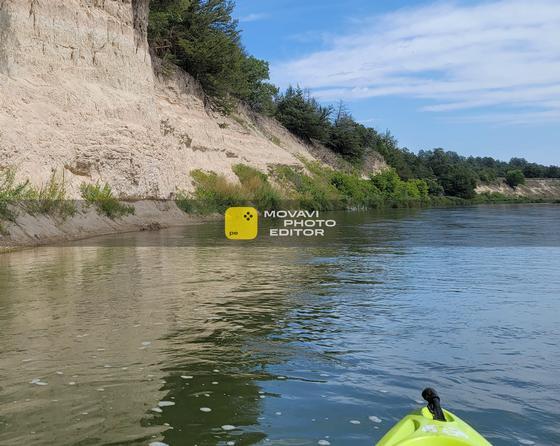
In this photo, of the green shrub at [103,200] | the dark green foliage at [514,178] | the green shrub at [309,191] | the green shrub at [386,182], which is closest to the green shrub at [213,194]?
the green shrub at [103,200]

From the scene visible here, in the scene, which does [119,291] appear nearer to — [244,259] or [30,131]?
[244,259]

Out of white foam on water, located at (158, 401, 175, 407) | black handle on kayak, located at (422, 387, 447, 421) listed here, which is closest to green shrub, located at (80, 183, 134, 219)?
white foam on water, located at (158, 401, 175, 407)

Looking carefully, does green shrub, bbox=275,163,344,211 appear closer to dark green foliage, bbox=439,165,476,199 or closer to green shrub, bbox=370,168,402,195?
green shrub, bbox=370,168,402,195

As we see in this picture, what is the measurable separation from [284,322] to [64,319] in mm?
2540

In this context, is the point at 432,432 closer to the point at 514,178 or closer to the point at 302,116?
the point at 302,116

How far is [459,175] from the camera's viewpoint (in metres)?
89.4

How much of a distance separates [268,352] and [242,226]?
17282 millimetres

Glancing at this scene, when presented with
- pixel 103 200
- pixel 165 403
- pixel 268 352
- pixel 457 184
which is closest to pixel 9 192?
pixel 103 200

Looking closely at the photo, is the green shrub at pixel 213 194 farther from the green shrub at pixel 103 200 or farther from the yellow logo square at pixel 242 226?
the green shrub at pixel 103 200

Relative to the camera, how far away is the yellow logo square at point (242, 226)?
66.5ft

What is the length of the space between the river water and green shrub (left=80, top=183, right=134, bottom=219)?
884cm

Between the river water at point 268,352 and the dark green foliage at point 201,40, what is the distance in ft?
76.9

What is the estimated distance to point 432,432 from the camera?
2803mm

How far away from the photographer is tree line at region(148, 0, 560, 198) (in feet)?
110
